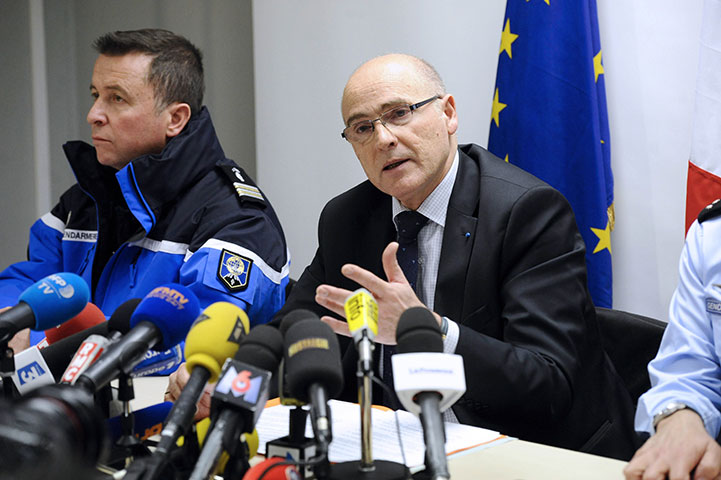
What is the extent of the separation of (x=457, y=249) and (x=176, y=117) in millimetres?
1202

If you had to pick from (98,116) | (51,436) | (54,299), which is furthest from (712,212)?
(98,116)

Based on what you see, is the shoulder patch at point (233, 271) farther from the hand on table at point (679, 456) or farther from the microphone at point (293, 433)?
the hand on table at point (679, 456)

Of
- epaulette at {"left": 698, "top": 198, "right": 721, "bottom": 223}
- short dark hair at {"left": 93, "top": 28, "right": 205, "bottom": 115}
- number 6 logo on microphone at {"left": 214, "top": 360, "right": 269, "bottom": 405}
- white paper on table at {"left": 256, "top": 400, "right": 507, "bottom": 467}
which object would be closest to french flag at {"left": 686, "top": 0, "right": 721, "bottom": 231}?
epaulette at {"left": 698, "top": 198, "right": 721, "bottom": 223}

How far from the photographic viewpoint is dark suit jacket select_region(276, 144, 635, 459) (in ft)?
5.41

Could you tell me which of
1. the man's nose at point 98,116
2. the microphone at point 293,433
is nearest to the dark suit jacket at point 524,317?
the microphone at point 293,433

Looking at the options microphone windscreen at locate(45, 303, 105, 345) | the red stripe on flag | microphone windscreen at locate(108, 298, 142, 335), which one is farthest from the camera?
the red stripe on flag

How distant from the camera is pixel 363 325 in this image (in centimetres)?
95

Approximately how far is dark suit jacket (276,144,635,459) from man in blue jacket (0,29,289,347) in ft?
1.53

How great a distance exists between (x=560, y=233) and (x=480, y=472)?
2.54 feet

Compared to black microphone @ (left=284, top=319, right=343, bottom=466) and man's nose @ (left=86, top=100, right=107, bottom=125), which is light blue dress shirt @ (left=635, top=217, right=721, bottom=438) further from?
man's nose @ (left=86, top=100, right=107, bottom=125)

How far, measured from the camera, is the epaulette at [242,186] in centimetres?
244

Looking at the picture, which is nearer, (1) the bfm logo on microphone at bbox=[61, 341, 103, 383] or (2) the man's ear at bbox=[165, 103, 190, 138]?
(1) the bfm logo on microphone at bbox=[61, 341, 103, 383]

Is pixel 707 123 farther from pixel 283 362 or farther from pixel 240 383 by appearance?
pixel 240 383

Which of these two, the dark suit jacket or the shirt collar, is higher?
the shirt collar
